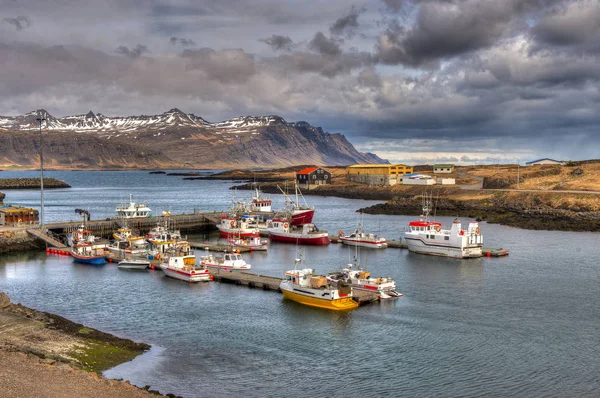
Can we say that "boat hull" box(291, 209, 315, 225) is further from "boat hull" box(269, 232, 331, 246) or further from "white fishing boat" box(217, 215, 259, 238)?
"boat hull" box(269, 232, 331, 246)

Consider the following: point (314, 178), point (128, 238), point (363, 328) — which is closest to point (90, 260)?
point (128, 238)

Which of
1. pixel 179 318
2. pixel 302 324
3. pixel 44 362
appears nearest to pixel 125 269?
pixel 179 318

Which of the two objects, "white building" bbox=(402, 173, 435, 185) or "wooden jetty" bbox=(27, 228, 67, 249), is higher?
"white building" bbox=(402, 173, 435, 185)

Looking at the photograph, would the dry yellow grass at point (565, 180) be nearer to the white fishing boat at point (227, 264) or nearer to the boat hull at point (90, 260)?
the white fishing boat at point (227, 264)

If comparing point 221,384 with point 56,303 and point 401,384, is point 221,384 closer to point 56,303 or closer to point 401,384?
point 401,384

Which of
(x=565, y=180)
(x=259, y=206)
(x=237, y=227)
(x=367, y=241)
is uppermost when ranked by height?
(x=565, y=180)

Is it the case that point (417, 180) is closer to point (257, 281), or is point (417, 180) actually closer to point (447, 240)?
point (447, 240)

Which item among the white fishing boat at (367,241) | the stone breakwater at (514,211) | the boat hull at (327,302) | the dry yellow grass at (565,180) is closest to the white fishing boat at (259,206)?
the stone breakwater at (514,211)

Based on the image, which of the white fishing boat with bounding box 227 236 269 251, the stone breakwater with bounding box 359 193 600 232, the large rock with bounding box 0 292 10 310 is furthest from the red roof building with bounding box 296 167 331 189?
the large rock with bounding box 0 292 10 310
